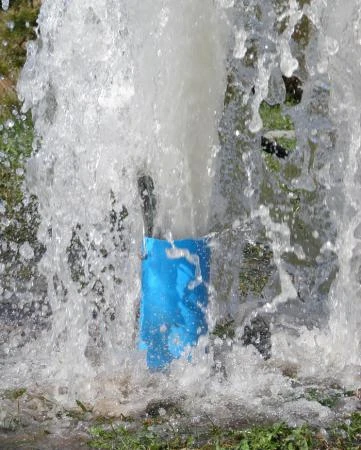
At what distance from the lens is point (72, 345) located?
3.41 metres

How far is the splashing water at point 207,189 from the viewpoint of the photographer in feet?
10.1

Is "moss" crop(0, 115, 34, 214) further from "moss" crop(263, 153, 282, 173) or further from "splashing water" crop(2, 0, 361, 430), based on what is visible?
"moss" crop(263, 153, 282, 173)

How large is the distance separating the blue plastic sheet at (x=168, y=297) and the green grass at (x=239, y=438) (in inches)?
21.2

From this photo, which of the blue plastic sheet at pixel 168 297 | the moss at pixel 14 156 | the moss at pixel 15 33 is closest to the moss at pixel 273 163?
the blue plastic sheet at pixel 168 297

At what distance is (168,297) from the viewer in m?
3.10

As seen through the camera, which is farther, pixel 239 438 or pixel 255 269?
pixel 255 269

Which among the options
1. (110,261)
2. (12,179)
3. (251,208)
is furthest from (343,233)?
(12,179)

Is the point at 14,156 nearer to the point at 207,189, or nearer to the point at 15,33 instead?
the point at 15,33

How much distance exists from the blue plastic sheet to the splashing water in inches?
3.0

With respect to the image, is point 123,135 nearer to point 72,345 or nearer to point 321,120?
point 72,345

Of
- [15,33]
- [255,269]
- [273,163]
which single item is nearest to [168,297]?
[255,269]

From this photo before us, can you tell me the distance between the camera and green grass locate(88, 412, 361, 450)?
240cm

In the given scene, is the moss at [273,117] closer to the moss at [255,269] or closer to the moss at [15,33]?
the moss at [255,269]

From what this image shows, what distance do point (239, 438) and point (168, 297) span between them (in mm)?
790
